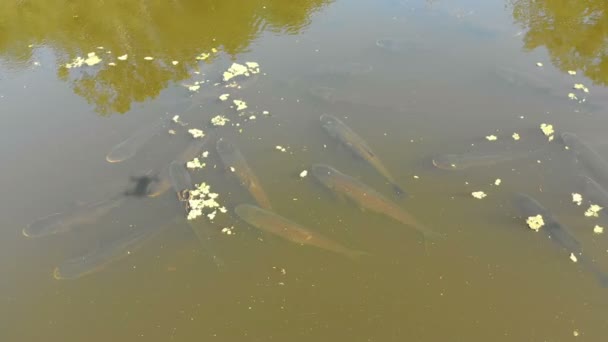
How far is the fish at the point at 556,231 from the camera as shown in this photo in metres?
6.79

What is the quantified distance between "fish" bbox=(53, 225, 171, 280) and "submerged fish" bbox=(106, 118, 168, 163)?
229cm

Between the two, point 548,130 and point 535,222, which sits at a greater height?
point 548,130

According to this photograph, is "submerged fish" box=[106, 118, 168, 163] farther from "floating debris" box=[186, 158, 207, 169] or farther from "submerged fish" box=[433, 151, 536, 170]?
"submerged fish" box=[433, 151, 536, 170]

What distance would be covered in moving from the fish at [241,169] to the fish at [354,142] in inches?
82.5

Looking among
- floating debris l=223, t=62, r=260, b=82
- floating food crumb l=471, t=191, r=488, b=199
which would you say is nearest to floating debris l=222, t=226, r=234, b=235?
floating food crumb l=471, t=191, r=488, b=199

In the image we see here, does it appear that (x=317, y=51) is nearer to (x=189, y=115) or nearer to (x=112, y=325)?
(x=189, y=115)

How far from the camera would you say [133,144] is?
31.4ft

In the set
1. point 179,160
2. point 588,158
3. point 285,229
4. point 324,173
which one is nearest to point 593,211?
point 588,158

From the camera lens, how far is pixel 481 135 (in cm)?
946

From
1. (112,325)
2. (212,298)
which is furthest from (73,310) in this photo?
(212,298)

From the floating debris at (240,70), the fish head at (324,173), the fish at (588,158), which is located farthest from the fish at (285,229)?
A: the fish at (588,158)

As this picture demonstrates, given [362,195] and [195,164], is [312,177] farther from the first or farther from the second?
[195,164]

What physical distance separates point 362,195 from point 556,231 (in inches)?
134

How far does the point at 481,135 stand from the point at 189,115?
6887 mm
